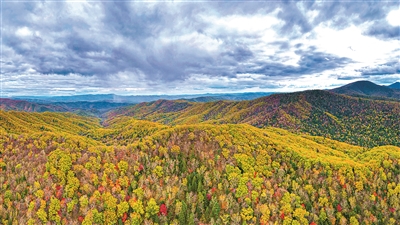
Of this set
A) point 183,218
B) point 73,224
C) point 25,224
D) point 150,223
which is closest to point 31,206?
point 25,224

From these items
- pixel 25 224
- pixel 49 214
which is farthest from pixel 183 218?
pixel 25 224

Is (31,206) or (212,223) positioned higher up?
(31,206)

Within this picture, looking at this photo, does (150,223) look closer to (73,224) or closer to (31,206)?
(73,224)

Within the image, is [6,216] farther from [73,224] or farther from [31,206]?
[73,224]

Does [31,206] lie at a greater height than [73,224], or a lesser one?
greater

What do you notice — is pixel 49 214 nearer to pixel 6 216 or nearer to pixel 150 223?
pixel 6 216

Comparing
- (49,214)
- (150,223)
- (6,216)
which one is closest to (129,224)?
(150,223)
